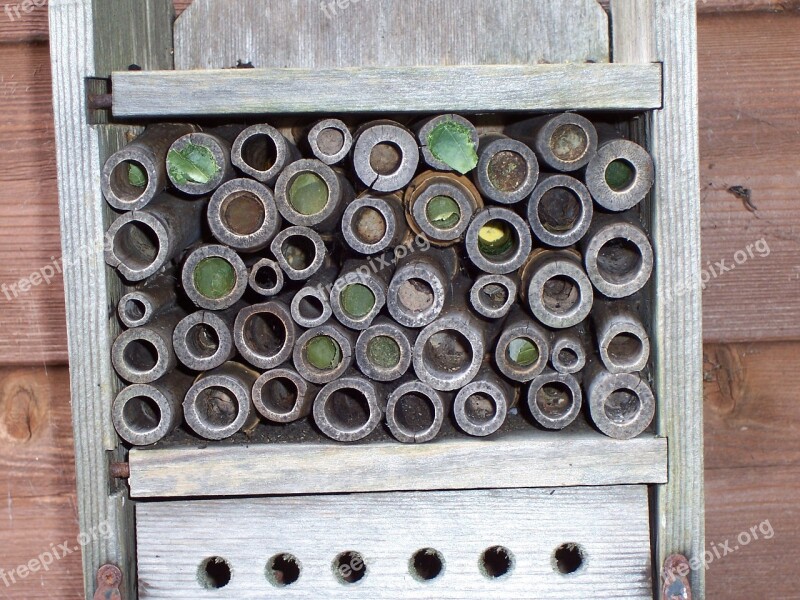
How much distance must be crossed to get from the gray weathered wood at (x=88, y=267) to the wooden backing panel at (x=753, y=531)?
70 cm

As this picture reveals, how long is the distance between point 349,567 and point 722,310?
1.76ft

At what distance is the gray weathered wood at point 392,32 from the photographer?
861mm

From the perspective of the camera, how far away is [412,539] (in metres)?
0.76

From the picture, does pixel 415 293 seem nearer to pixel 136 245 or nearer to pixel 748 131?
pixel 136 245

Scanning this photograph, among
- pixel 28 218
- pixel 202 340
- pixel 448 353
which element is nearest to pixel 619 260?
pixel 448 353

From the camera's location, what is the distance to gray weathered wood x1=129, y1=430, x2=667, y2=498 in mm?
717

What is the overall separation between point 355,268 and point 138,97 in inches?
9.6

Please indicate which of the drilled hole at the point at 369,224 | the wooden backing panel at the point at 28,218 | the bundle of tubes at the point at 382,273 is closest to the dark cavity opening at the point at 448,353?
the bundle of tubes at the point at 382,273

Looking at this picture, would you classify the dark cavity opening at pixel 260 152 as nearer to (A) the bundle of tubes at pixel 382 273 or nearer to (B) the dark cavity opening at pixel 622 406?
(A) the bundle of tubes at pixel 382 273

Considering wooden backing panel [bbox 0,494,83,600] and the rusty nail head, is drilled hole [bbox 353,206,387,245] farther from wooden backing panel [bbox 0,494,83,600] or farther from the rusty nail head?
wooden backing panel [bbox 0,494,83,600]

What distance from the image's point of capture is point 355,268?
2.42 feet

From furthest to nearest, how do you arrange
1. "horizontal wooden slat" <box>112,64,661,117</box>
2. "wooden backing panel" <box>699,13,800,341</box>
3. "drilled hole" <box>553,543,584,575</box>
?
"wooden backing panel" <box>699,13,800,341</box> → "drilled hole" <box>553,543,584,575</box> → "horizontal wooden slat" <box>112,64,661,117</box>

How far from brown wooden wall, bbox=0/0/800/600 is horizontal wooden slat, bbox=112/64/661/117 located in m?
0.31

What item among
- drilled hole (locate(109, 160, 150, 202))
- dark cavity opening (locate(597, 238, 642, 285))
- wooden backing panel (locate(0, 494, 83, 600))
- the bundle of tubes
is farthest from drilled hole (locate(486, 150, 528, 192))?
wooden backing panel (locate(0, 494, 83, 600))
